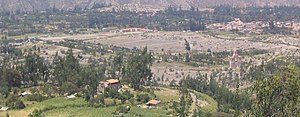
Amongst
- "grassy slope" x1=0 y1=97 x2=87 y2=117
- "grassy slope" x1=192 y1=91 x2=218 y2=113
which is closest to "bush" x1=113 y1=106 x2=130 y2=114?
"grassy slope" x1=0 y1=97 x2=87 y2=117

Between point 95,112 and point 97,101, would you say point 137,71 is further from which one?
point 95,112

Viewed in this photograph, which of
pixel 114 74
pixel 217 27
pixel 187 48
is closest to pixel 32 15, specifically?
pixel 217 27

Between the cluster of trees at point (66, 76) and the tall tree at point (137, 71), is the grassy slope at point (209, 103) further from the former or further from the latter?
the cluster of trees at point (66, 76)

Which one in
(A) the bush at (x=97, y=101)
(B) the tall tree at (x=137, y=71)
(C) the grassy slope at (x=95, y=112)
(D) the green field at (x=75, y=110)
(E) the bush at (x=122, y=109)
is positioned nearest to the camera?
(C) the grassy slope at (x=95, y=112)

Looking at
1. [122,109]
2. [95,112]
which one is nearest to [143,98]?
[122,109]

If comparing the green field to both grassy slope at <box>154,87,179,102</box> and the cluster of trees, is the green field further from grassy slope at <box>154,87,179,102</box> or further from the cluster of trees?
grassy slope at <box>154,87,179,102</box>

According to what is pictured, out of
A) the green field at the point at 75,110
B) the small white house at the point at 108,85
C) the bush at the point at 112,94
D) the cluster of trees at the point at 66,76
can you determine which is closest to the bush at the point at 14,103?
the green field at the point at 75,110

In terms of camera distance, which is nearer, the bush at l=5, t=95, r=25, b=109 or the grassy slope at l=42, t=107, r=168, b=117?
the grassy slope at l=42, t=107, r=168, b=117

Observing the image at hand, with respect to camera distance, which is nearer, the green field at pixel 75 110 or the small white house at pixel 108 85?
the green field at pixel 75 110

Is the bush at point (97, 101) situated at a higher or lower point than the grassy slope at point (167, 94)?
higher

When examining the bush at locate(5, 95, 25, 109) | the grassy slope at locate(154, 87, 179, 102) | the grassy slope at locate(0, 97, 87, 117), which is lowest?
the grassy slope at locate(154, 87, 179, 102)

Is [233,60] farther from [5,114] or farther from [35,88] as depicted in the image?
[5,114]
